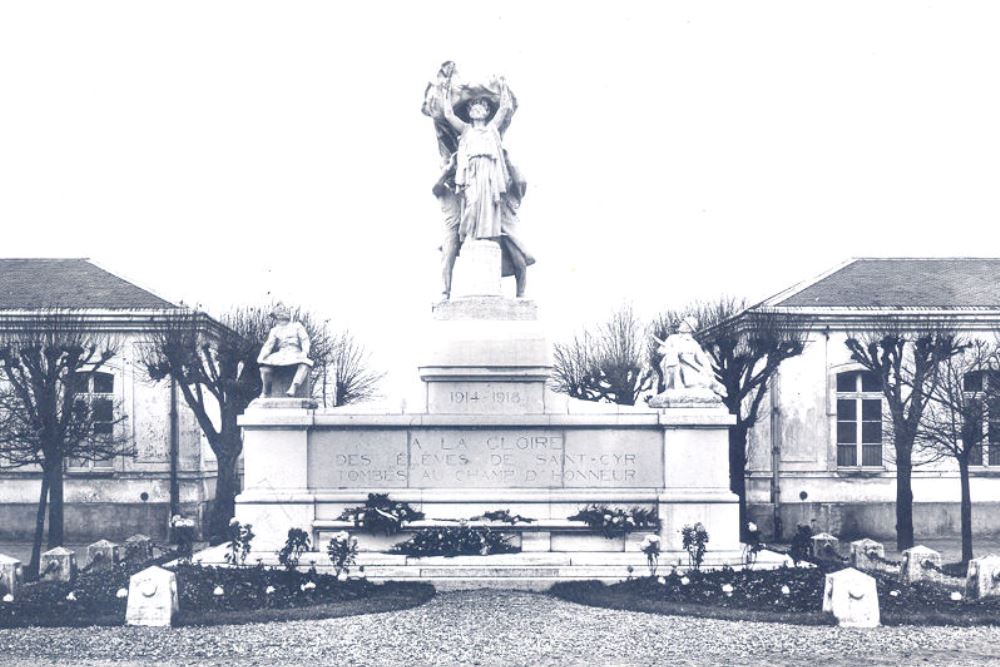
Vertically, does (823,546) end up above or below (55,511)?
below

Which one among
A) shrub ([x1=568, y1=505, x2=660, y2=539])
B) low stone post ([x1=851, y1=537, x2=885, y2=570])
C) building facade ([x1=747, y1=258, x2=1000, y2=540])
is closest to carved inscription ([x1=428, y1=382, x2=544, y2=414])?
shrub ([x1=568, y1=505, x2=660, y2=539])

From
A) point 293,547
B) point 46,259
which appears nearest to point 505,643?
point 293,547

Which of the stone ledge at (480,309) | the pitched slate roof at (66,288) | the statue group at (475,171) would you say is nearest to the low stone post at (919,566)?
the stone ledge at (480,309)

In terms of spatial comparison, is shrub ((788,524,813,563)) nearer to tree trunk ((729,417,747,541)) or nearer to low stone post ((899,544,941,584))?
low stone post ((899,544,941,584))

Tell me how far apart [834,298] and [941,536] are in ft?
23.1

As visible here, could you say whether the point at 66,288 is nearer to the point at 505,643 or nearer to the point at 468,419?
the point at 468,419

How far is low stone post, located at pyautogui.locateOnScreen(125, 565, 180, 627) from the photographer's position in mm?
12953

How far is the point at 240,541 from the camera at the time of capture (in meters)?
16.1

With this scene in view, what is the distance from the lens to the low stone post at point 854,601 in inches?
514

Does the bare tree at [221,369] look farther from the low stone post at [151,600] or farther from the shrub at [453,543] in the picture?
the low stone post at [151,600]

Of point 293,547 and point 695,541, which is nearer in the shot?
point 695,541

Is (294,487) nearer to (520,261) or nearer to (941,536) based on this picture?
(520,261)

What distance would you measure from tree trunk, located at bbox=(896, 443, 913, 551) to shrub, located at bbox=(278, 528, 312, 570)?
15545 millimetres

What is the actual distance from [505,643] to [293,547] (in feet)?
15.9
